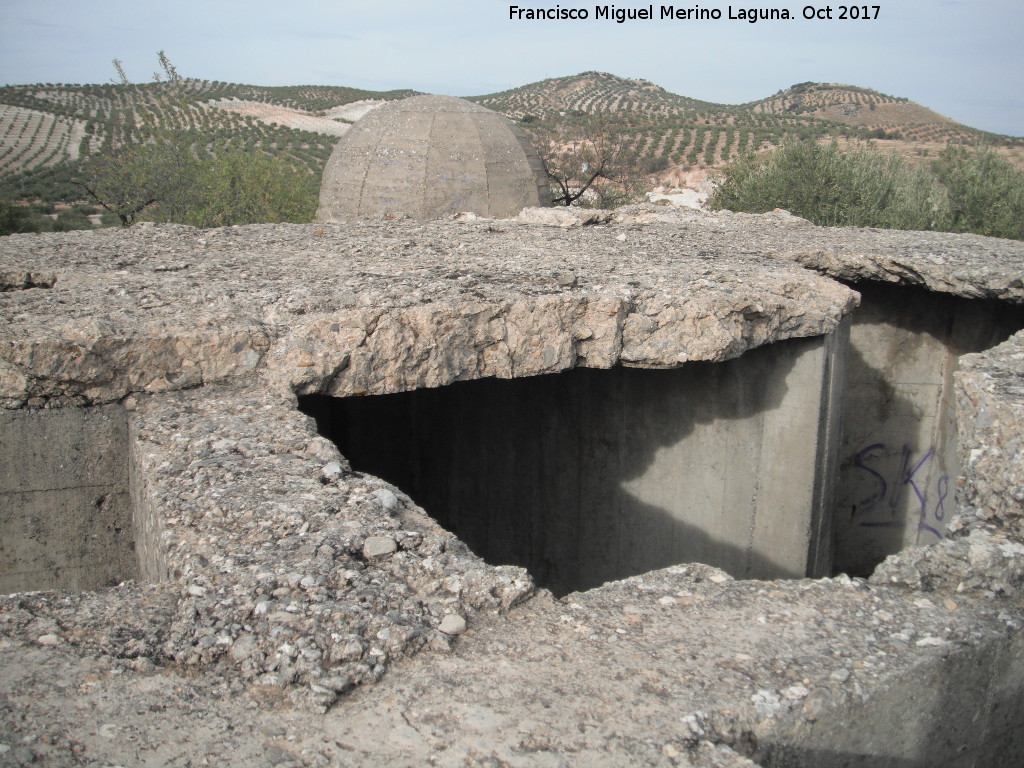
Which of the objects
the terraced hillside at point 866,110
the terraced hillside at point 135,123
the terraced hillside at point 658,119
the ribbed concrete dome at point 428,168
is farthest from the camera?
the terraced hillside at point 866,110

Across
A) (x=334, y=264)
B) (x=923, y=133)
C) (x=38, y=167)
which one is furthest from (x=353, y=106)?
(x=334, y=264)

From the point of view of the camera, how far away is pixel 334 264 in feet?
18.4

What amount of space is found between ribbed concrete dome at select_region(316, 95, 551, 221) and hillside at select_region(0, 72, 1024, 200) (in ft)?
24.9

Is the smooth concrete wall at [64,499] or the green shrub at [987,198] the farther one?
the green shrub at [987,198]

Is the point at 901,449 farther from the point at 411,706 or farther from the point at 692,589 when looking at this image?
the point at 411,706

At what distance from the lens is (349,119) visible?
52531mm

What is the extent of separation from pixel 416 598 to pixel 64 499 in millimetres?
2237

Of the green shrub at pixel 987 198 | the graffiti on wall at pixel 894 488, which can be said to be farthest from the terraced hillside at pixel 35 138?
the graffiti on wall at pixel 894 488

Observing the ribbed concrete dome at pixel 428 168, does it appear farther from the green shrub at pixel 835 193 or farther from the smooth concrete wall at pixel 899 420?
the smooth concrete wall at pixel 899 420

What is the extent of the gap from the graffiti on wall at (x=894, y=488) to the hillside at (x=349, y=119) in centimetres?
1850

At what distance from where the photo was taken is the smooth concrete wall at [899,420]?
667cm

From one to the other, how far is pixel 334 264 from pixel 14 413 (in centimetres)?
226

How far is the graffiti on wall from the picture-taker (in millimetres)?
6961

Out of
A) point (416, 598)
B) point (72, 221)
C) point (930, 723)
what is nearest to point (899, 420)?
point (930, 723)
